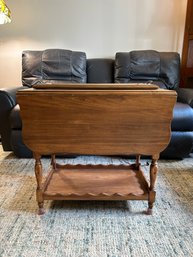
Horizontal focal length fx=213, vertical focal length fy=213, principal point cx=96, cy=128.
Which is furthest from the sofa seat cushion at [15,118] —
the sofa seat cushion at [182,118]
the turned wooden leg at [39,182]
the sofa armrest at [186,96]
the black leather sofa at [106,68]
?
the sofa armrest at [186,96]

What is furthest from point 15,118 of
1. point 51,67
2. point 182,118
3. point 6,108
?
point 182,118

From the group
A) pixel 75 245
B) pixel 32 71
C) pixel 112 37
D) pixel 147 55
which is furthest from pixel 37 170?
pixel 112 37

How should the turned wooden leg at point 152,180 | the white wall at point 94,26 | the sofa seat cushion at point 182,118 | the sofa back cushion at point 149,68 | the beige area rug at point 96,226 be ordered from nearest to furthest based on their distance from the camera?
the beige area rug at point 96,226 → the turned wooden leg at point 152,180 → the sofa seat cushion at point 182,118 → the sofa back cushion at point 149,68 → the white wall at point 94,26

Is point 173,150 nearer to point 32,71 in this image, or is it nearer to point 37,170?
point 37,170

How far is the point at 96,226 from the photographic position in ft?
3.98

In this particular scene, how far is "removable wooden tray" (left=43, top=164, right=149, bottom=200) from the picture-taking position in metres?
1.29

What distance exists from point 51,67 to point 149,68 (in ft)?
3.57

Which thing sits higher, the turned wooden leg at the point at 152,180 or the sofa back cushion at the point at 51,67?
the sofa back cushion at the point at 51,67

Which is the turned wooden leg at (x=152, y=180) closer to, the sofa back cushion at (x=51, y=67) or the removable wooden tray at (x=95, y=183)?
the removable wooden tray at (x=95, y=183)

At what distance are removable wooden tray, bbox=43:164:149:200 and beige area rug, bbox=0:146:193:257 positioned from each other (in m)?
0.12

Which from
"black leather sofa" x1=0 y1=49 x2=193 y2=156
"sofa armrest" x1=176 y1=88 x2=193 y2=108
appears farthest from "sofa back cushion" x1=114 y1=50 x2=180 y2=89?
"sofa armrest" x1=176 y1=88 x2=193 y2=108

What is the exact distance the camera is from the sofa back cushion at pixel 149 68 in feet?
7.74

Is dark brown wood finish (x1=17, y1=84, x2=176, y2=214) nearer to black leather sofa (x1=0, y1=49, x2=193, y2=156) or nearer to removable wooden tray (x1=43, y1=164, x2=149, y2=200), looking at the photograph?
removable wooden tray (x1=43, y1=164, x2=149, y2=200)

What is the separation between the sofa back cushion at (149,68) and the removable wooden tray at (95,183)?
115 cm
